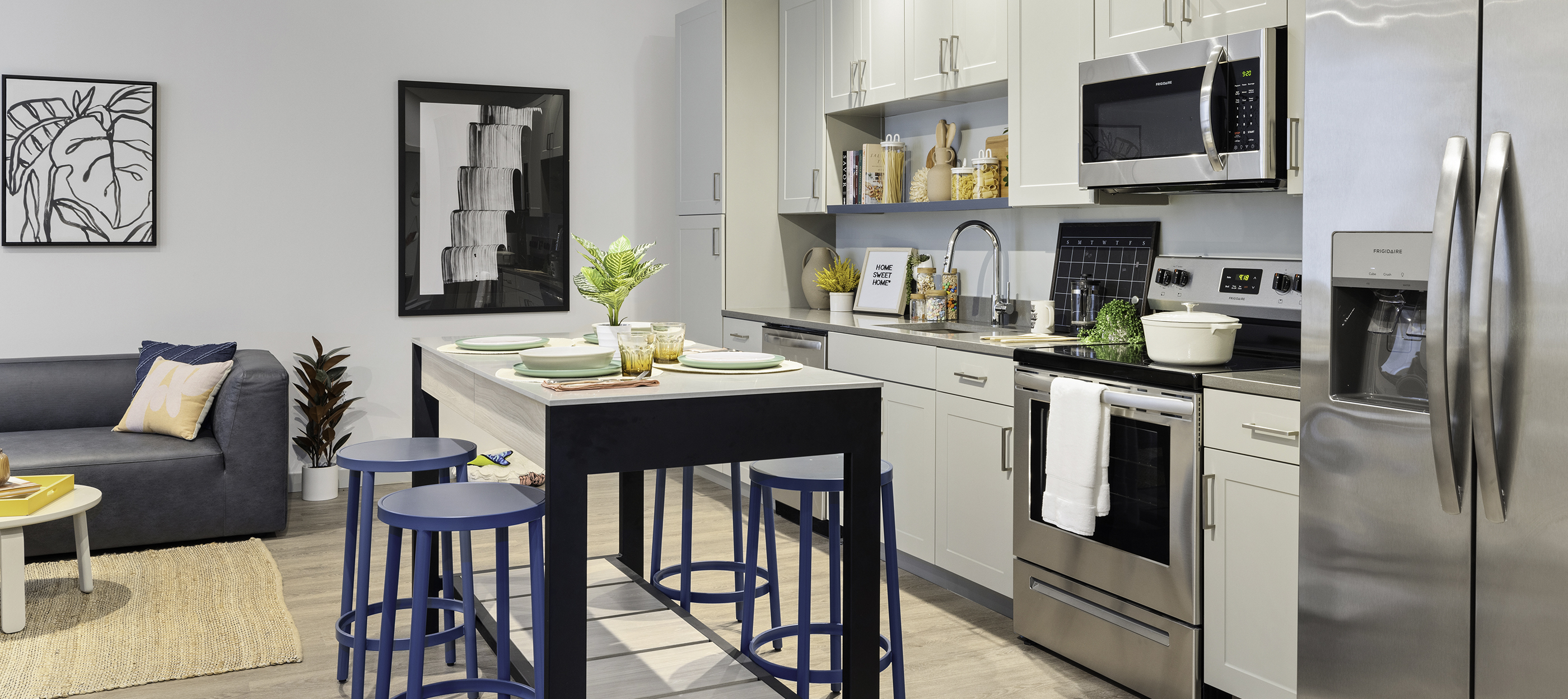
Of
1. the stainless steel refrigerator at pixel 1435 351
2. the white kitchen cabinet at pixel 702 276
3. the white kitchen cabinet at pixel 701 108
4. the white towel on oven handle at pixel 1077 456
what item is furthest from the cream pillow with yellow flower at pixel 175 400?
the stainless steel refrigerator at pixel 1435 351

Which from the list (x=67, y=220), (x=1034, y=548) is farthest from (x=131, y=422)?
(x=1034, y=548)

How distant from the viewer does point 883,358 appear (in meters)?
4.04

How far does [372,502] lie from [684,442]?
1.06 meters

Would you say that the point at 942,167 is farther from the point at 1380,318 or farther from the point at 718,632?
the point at 1380,318

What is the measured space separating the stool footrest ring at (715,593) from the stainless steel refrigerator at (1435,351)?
1415 millimetres

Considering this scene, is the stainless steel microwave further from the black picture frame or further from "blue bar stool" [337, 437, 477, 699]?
the black picture frame

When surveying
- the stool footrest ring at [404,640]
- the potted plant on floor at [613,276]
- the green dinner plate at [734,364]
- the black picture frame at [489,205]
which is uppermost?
the black picture frame at [489,205]

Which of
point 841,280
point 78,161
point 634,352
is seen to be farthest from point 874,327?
point 78,161

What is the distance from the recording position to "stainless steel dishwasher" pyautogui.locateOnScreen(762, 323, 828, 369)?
14.6 feet

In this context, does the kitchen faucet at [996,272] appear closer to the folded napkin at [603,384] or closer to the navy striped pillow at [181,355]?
the folded napkin at [603,384]

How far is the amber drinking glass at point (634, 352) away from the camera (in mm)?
2330

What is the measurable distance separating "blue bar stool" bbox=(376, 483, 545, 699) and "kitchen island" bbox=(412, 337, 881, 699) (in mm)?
69

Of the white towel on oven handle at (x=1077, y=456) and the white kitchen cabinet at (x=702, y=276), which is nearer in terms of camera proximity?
the white towel on oven handle at (x=1077, y=456)

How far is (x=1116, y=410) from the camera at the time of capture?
2922mm
